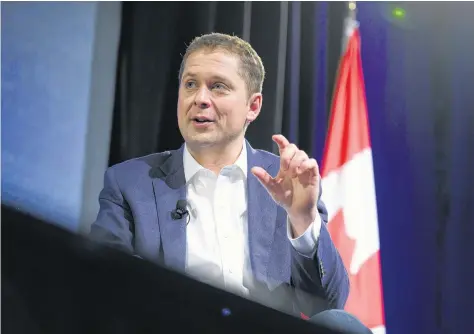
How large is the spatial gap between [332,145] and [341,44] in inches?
12.2

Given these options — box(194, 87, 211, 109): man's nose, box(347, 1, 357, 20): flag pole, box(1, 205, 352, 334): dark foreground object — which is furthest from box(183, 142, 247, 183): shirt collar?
box(1, 205, 352, 334): dark foreground object

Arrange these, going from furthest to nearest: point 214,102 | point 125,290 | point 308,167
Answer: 1. point 214,102
2. point 308,167
3. point 125,290

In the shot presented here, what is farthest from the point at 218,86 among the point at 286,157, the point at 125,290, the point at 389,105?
the point at 125,290

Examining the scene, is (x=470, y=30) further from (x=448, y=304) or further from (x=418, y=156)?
(x=448, y=304)

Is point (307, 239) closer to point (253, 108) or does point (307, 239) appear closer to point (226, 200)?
point (226, 200)

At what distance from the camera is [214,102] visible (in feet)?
5.57

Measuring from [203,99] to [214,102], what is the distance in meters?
0.03

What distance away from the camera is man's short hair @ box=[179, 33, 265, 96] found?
1.72m

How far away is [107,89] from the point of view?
1749 millimetres

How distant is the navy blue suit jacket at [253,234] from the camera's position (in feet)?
5.34

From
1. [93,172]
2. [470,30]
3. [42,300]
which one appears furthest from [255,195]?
[42,300]

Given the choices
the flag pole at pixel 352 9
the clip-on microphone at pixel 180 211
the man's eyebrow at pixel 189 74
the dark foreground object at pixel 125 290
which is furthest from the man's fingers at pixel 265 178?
the dark foreground object at pixel 125 290

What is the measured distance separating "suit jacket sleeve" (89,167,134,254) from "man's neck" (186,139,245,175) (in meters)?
0.24

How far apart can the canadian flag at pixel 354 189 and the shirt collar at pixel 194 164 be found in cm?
24
